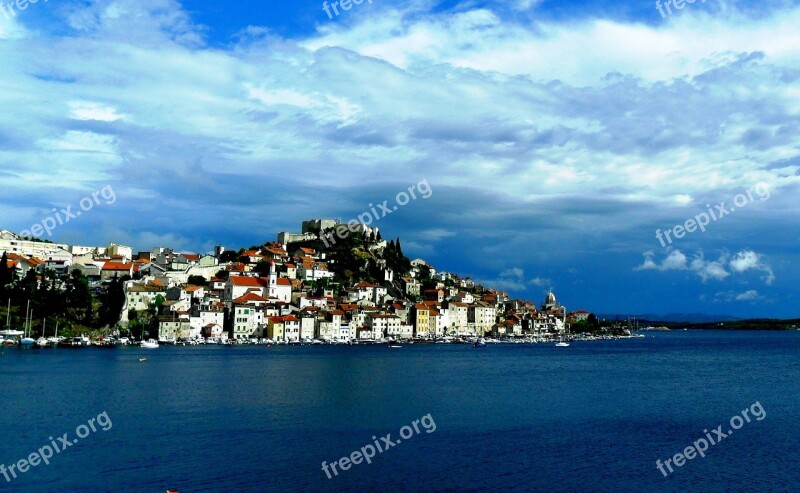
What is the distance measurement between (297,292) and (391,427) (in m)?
76.6

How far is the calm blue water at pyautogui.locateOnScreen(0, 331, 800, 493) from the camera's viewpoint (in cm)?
1995

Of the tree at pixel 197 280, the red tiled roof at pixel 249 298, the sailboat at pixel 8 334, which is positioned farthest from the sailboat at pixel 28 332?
the tree at pixel 197 280

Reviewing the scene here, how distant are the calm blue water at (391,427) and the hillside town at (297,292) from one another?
119ft

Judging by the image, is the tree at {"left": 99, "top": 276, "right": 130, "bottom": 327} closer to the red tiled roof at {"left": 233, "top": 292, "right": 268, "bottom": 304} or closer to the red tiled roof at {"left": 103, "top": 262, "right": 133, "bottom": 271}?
the red tiled roof at {"left": 103, "top": 262, "right": 133, "bottom": 271}

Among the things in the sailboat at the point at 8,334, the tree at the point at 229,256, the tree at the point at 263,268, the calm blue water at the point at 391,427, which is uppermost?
the tree at the point at 229,256

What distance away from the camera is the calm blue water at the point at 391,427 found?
19953 mm

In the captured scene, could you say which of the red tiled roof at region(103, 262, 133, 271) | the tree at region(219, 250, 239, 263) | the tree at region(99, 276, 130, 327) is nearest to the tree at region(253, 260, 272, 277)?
the tree at region(219, 250, 239, 263)

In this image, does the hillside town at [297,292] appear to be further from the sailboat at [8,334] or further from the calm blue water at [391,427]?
the calm blue water at [391,427]

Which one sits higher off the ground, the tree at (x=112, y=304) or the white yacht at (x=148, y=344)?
the tree at (x=112, y=304)

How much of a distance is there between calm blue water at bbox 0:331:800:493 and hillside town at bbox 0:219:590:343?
119 feet

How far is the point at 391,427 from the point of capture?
2733 centimetres

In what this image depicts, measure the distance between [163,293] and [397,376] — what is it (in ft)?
170

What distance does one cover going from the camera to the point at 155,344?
75.1 m

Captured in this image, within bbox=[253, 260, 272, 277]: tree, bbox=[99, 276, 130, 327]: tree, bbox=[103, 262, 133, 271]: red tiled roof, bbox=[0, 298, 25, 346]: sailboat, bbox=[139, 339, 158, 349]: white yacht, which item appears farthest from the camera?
bbox=[253, 260, 272, 277]: tree
